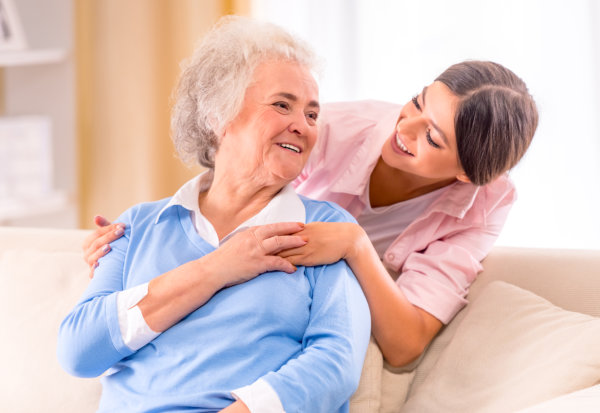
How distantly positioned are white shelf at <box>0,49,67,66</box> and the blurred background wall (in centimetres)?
2

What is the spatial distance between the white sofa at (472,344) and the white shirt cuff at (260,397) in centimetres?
34

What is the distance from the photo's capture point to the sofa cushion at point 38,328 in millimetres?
1473

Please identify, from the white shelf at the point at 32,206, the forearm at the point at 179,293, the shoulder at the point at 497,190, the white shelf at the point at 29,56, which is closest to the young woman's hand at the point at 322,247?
the forearm at the point at 179,293

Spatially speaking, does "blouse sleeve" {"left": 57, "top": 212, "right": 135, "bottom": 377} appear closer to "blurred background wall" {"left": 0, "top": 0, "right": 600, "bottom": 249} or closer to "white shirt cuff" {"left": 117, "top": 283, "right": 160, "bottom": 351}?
"white shirt cuff" {"left": 117, "top": 283, "right": 160, "bottom": 351}

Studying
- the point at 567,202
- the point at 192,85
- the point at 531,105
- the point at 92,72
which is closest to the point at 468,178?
the point at 531,105

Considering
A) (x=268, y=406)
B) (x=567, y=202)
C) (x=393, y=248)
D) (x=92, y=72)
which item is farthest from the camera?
(x=92, y=72)

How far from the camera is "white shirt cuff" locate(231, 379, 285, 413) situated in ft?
3.46

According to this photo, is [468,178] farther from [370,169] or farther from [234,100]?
[234,100]

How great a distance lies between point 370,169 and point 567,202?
1.39 metres

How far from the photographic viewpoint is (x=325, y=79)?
7.55ft

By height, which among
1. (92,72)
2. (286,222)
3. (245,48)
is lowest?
(92,72)

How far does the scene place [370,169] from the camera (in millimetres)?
1605

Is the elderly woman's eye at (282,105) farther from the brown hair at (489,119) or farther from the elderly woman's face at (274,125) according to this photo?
the brown hair at (489,119)

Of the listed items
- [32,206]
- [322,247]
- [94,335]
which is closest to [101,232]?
[94,335]
